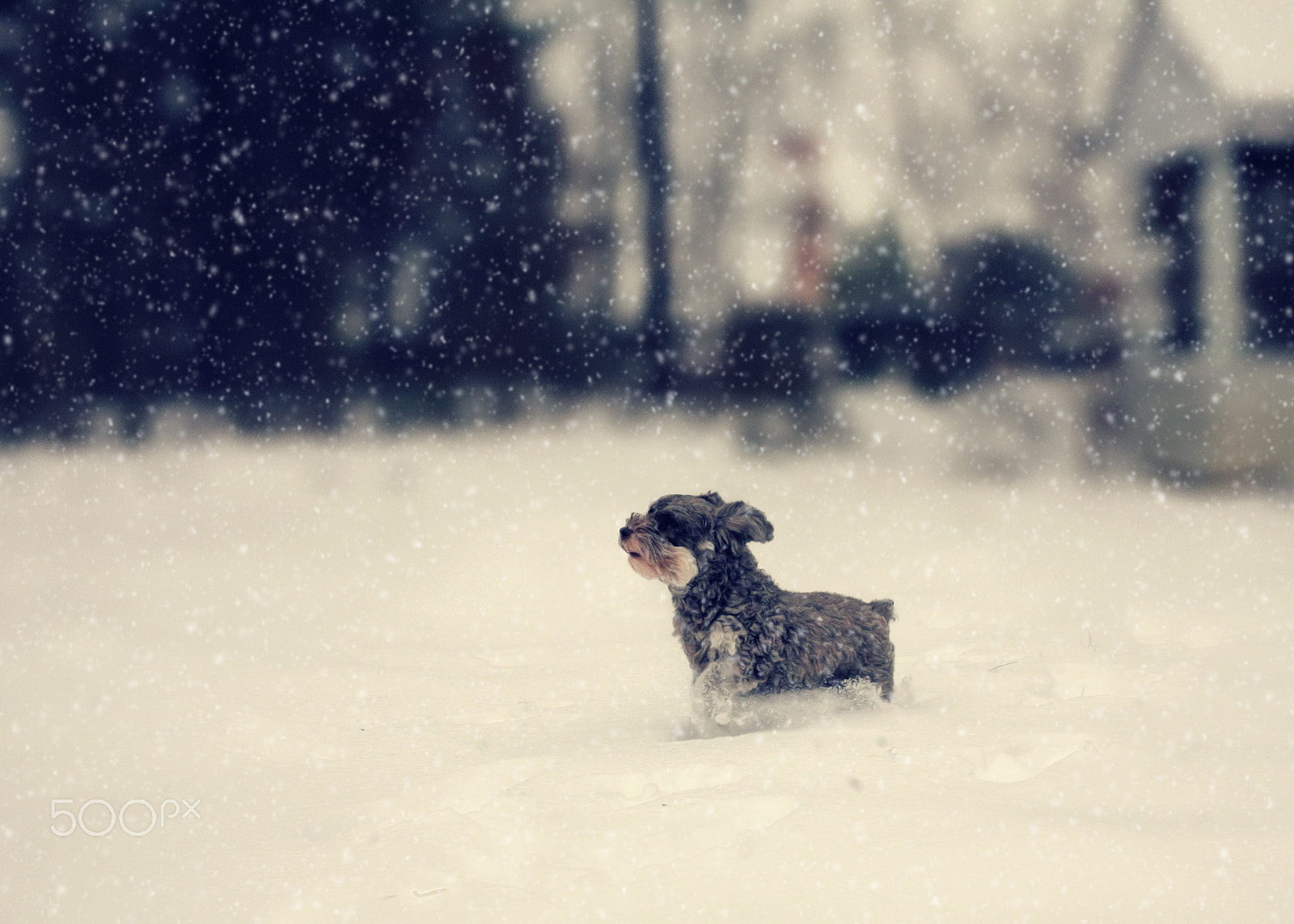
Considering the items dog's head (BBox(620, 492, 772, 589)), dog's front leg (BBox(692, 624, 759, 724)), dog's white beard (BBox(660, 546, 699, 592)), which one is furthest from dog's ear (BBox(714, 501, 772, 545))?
dog's front leg (BBox(692, 624, 759, 724))

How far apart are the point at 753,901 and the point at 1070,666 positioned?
3.19 metres

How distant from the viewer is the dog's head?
4.35 m

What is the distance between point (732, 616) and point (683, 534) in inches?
16.3

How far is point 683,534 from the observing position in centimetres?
441

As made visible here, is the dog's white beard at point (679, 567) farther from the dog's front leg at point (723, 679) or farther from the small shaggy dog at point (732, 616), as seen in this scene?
the dog's front leg at point (723, 679)

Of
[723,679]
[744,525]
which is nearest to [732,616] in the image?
[723,679]

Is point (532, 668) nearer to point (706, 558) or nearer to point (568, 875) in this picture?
point (706, 558)

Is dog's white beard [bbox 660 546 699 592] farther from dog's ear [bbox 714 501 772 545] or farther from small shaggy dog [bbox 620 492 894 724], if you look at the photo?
dog's ear [bbox 714 501 772 545]

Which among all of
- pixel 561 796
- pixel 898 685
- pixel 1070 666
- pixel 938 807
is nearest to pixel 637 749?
pixel 561 796

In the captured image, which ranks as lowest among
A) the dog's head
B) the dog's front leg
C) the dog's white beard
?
the dog's front leg

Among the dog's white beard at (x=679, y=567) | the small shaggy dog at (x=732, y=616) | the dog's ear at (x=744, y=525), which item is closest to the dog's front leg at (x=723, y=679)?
the small shaggy dog at (x=732, y=616)

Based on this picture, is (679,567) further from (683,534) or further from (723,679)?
(723,679)

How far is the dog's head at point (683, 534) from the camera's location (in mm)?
4348

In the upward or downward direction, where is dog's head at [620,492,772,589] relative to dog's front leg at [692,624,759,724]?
upward
